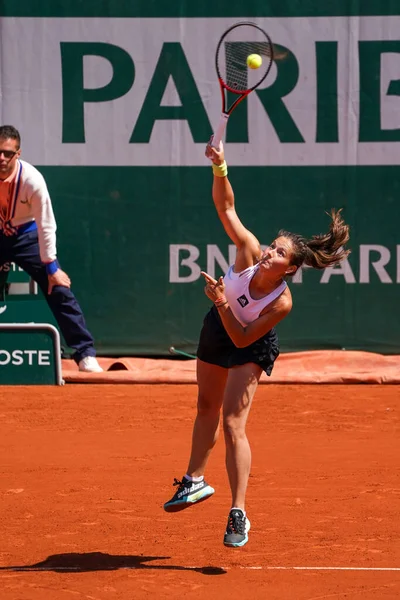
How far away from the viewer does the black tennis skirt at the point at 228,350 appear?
4816 mm

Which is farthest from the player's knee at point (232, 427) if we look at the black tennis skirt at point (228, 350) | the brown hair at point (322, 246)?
the brown hair at point (322, 246)

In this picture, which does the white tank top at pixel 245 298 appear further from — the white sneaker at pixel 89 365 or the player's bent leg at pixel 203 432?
the white sneaker at pixel 89 365

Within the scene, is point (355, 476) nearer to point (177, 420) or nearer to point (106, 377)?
point (177, 420)

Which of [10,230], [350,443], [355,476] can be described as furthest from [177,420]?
[10,230]

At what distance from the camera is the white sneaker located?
30.0 feet

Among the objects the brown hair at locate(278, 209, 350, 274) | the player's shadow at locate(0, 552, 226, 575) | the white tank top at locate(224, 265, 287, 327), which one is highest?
the brown hair at locate(278, 209, 350, 274)

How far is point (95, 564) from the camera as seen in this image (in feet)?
15.2

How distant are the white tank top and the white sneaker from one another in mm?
4440

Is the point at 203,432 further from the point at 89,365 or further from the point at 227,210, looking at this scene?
the point at 89,365

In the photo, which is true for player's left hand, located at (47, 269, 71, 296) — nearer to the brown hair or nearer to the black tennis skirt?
the black tennis skirt

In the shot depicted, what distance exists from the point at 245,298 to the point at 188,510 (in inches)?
55.0

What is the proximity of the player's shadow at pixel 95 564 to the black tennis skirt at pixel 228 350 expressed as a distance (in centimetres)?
89

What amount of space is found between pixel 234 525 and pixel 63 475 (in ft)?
6.18

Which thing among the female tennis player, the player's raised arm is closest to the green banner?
the player's raised arm
